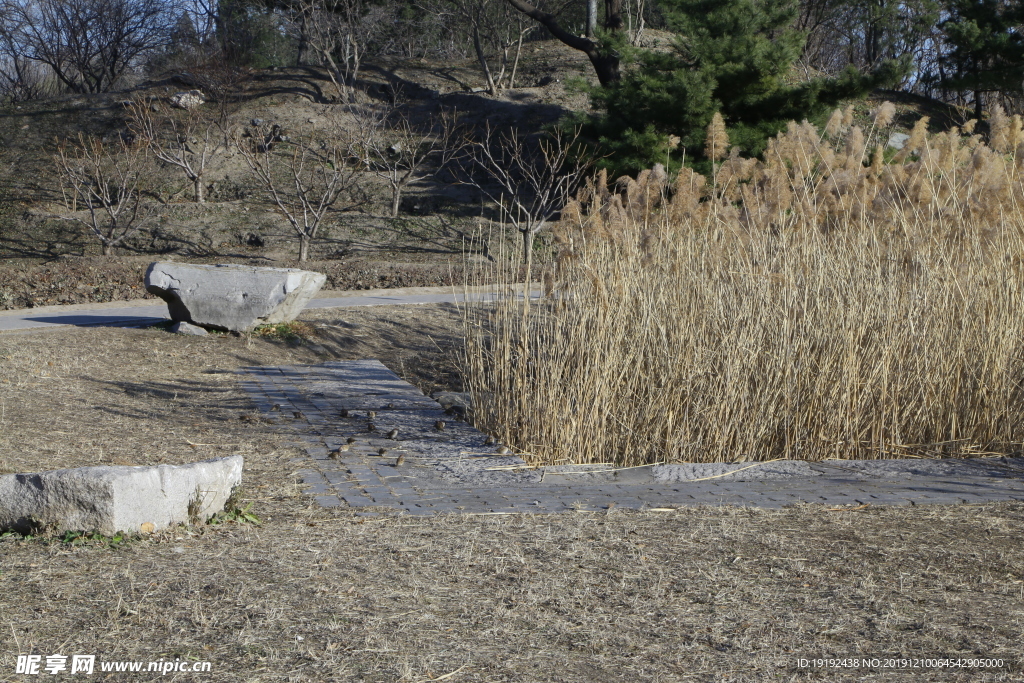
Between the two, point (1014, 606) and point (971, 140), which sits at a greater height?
point (971, 140)

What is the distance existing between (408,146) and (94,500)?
1734 cm

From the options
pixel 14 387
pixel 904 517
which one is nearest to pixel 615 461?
pixel 904 517

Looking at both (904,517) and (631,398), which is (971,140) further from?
(904,517)

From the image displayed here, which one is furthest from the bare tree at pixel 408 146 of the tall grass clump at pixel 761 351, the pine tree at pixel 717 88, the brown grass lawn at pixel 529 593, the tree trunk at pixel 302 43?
the brown grass lawn at pixel 529 593

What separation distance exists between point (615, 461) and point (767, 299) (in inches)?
47.4

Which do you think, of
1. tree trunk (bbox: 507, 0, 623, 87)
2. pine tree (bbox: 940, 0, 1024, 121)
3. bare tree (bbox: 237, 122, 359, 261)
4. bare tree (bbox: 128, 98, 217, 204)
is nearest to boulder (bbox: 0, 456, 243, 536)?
bare tree (bbox: 237, 122, 359, 261)

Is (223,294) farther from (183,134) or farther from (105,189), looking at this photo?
(183,134)

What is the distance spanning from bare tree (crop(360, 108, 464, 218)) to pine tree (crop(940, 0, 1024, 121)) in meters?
11.4

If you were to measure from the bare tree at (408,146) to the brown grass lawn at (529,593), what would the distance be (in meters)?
16.0

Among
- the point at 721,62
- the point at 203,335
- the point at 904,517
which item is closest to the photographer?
the point at 904,517

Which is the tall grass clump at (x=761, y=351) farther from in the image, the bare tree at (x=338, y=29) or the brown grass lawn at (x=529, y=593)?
the bare tree at (x=338, y=29)

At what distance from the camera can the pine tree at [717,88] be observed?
15727 millimetres

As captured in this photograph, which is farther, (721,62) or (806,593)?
(721,62)

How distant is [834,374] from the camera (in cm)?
480
